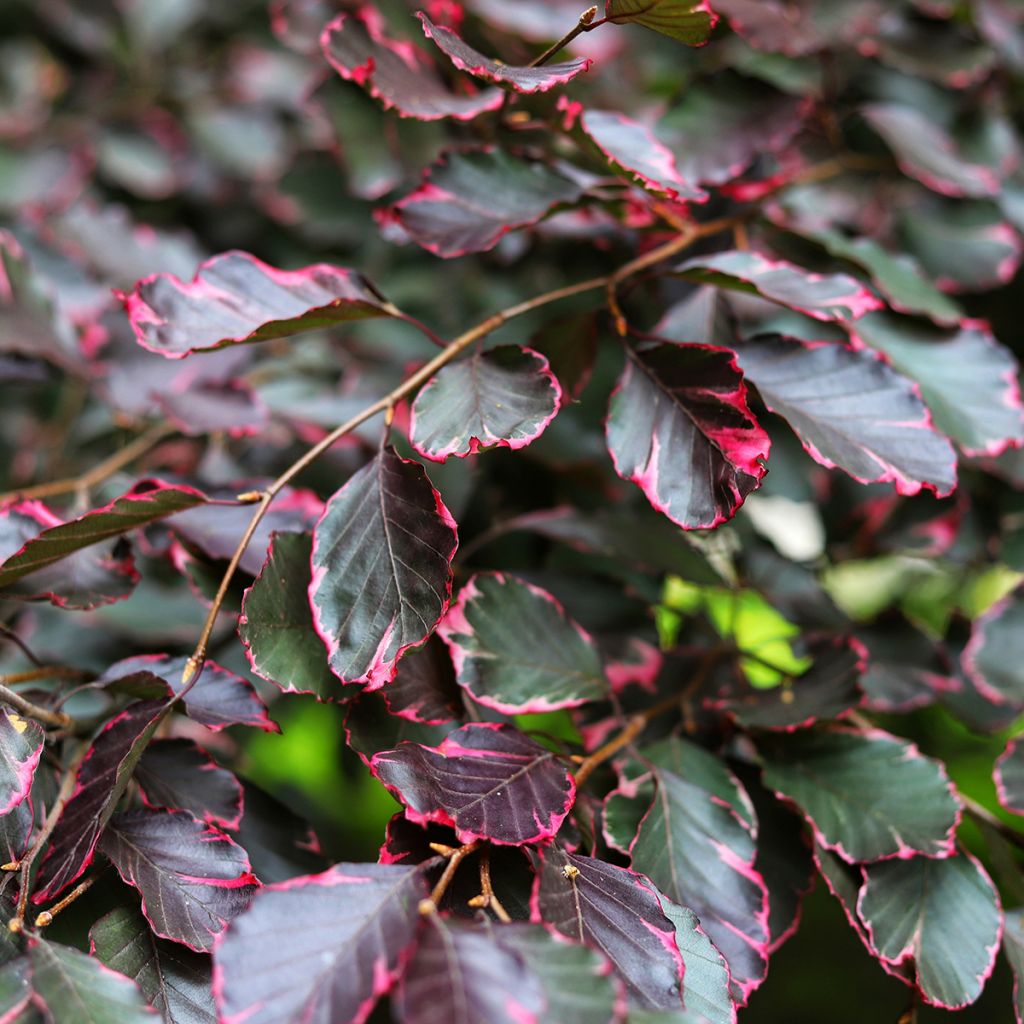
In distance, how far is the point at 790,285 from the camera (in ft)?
1.62

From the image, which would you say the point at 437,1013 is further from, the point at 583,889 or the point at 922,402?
the point at 922,402

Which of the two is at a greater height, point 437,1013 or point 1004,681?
point 437,1013

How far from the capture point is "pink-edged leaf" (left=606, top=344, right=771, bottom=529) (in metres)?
0.42

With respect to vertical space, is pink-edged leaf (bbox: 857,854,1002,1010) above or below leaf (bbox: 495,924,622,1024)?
below

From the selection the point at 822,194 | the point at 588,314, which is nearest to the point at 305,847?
the point at 588,314

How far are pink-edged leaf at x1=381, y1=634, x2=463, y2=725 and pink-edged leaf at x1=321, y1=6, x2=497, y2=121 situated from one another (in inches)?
11.0

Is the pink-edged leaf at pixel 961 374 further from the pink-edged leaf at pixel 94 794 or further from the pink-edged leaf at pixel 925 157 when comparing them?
the pink-edged leaf at pixel 94 794

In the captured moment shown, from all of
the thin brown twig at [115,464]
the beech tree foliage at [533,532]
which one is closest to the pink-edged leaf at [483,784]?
the beech tree foliage at [533,532]

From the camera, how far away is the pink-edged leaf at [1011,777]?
497 mm

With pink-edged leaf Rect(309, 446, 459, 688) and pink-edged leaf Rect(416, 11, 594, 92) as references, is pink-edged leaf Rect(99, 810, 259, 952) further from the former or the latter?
pink-edged leaf Rect(416, 11, 594, 92)

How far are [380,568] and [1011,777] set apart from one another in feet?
1.16

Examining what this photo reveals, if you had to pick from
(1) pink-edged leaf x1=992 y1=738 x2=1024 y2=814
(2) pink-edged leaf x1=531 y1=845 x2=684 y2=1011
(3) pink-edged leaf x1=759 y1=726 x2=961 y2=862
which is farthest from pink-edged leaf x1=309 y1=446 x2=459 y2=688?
(1) pink-edged leaf x1=992 y1=738 x2=1024 y2=814

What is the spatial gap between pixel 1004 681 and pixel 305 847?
42 cm

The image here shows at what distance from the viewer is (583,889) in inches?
14.5
